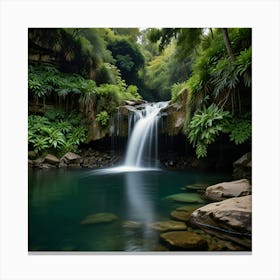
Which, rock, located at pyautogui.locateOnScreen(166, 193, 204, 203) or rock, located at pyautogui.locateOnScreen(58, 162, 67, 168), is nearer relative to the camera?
rock, located at pyautogui.locateOnScreen(166, 193, 204, 203)

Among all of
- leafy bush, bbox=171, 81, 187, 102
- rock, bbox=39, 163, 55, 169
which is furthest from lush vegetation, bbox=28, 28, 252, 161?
rock, bbox=39, 163, 55, 169

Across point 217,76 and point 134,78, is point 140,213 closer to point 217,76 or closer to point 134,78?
point 217,76

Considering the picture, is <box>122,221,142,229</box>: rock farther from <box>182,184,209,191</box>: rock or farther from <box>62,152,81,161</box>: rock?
<box>62,152,81,161</box>: rock

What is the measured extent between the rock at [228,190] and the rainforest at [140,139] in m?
0.01

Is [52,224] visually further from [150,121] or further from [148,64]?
[150,121]

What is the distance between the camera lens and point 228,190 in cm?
318

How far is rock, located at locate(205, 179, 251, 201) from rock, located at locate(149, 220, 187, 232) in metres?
0.90

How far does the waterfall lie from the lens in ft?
20.5

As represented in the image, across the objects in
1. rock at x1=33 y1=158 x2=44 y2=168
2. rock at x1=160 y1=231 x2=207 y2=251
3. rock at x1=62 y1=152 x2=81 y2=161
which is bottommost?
rock at x1=160 y1=231 x2=207 y2=251
